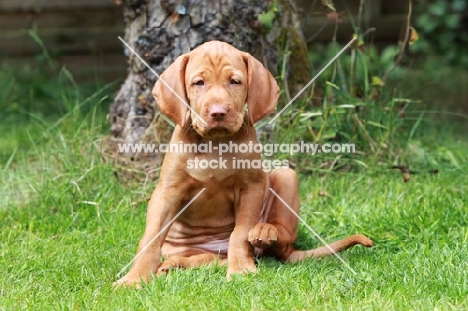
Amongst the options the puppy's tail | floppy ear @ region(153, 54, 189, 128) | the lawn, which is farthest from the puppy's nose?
the puppy's tail

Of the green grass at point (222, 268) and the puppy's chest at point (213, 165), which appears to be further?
the puppy's chest at point (213, 165)

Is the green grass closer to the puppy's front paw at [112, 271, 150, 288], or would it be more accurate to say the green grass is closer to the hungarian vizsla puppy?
the puppy's front paw at [112, 271, 150, 288]

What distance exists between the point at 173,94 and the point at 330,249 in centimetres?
112

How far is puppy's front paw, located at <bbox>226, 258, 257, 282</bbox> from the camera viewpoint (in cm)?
365

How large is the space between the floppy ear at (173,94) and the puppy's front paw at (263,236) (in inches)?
24.4

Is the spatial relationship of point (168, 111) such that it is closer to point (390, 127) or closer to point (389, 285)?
point (389, 285)

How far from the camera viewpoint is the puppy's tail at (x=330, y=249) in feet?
12.9

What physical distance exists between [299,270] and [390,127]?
211 centimetres

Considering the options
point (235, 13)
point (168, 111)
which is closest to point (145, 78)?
point (235, 13)

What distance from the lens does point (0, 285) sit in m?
3.61

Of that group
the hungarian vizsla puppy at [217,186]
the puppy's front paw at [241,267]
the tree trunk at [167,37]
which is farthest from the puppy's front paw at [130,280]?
the tree trunk at [167,37]

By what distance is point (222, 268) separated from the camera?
383cm

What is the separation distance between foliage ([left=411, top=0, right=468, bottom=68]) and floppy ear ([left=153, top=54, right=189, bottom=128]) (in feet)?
21.1

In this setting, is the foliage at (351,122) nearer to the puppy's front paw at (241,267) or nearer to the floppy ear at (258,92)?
the floppy ear at (258,92)
